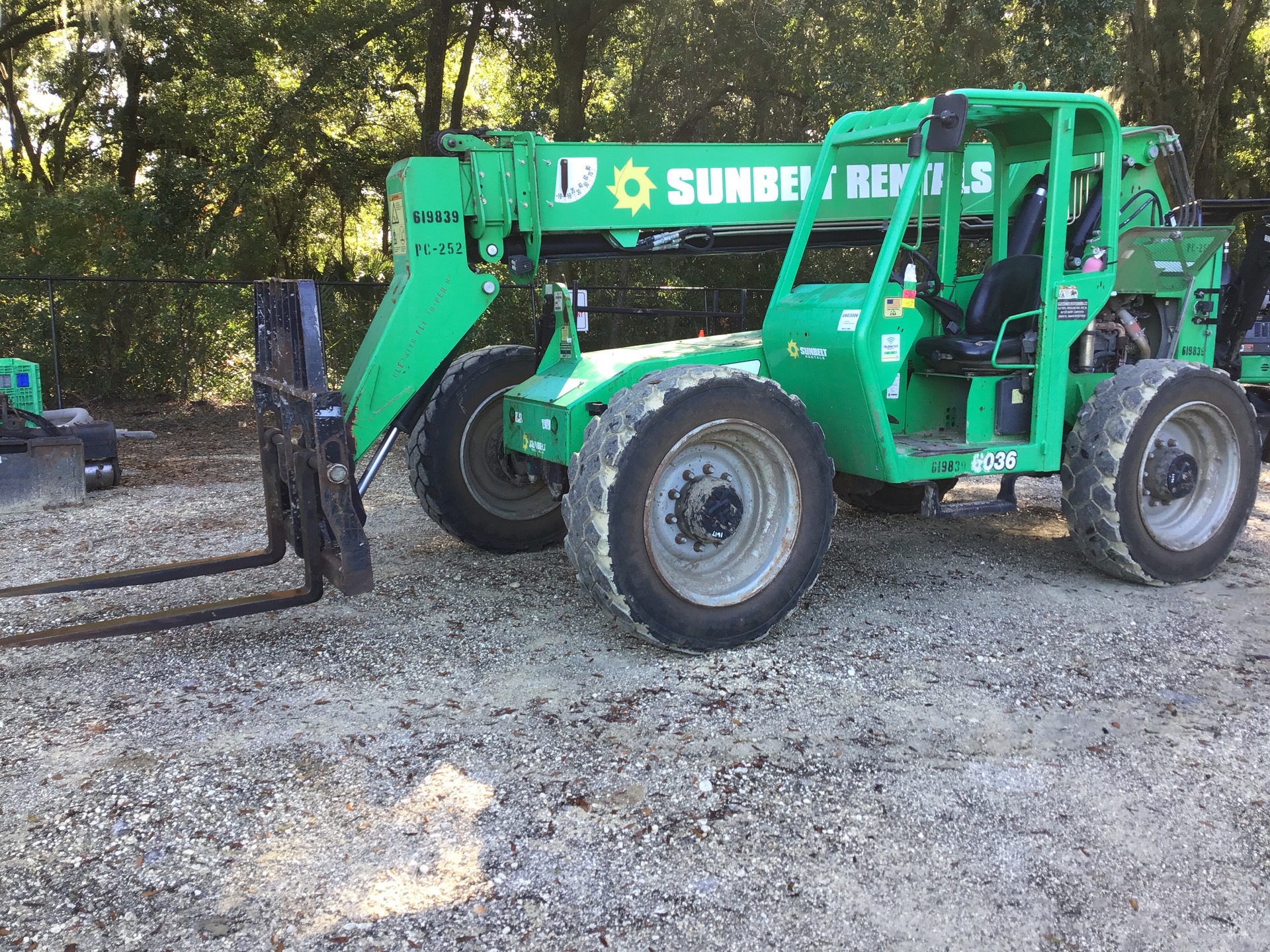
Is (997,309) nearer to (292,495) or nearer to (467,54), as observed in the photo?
(292,495)

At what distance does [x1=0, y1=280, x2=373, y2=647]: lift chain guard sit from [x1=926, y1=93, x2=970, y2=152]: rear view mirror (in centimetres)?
301

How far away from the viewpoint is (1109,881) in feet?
10.2

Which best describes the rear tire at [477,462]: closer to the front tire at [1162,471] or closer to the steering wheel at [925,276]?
the steering wheel at [925,276]

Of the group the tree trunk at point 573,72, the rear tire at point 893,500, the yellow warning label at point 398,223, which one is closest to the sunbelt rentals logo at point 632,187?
the yellow warning label at point 398,223

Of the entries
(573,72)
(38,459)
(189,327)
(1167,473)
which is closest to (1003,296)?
(1167,473)

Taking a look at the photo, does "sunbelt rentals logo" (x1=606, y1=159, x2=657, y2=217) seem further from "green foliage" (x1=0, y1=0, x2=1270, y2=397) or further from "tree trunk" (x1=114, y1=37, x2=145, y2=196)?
"tree trunk" (x1=114, y1=37, x2=145, y2=196)

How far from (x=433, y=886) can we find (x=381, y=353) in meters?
2.98

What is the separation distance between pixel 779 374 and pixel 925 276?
1021 millimetres

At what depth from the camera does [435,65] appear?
14.9 meters

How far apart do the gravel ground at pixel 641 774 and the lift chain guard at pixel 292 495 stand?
0.37 meters

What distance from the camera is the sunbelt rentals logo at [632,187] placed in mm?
5543

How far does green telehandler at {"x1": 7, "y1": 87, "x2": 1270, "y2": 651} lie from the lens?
4.71 meters

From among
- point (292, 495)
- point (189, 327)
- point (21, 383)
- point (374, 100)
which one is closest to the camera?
point (292, 495)

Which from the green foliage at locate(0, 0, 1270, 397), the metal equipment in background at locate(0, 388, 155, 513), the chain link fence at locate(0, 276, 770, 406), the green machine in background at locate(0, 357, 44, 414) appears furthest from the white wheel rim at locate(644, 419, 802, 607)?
the green foliage at locate(0, 0, 1270, 397)
